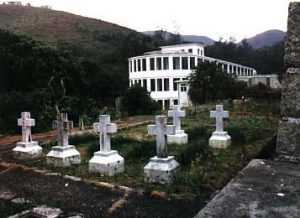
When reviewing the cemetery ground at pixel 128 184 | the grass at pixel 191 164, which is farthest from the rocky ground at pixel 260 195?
the grass at pixel 191 164

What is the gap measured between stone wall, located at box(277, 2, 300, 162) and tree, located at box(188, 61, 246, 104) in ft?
66.2

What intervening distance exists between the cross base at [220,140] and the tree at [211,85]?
13275 mm

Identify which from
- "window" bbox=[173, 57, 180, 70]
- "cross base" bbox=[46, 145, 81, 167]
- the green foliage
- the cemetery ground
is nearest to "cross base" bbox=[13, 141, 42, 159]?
the cemetery ground

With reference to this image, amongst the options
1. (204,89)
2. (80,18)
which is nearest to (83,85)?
(204,89)

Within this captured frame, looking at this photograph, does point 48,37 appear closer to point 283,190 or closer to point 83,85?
point 83,85

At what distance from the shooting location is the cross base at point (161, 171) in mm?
6713

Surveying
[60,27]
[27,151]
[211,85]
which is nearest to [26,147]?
[27,151]

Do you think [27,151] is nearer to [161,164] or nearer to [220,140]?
[161,164]

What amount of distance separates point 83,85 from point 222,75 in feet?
30.0

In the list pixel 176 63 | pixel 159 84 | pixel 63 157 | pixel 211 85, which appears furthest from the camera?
pixel 159 84

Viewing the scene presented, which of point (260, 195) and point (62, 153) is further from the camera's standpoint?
point (62, 153)

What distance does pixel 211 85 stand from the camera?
2356cm

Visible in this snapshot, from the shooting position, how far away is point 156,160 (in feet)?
22.7

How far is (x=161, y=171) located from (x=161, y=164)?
135mm
